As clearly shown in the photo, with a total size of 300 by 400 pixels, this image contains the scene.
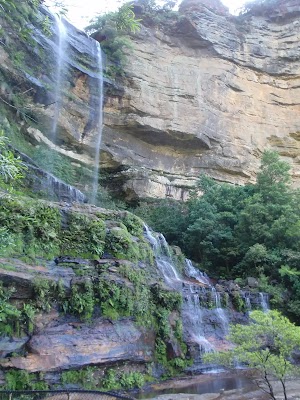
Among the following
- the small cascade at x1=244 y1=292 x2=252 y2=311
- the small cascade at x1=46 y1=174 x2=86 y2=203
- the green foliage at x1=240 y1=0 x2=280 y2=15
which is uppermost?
the green foliage at x1=240 y1=0 x2=280 y2=15

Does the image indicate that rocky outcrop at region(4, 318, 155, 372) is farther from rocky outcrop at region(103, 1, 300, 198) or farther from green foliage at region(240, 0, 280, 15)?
green foliage at region(240, 0, 280, 15)

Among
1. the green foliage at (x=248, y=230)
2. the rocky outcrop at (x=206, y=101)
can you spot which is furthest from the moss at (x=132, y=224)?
the rocky outcrop at (x=206, y=101)

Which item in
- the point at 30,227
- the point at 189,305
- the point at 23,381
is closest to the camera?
the point at 23,381

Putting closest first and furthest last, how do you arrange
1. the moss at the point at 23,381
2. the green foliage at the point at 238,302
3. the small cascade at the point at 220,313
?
the moss at the point at 23,381 → the small cascade at the point at 220,313 → the green foliage at the point at 238,302

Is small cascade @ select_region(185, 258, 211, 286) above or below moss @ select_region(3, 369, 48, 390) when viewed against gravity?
above

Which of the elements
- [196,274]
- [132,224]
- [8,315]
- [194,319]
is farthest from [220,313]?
[8,315]

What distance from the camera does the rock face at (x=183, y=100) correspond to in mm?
21156

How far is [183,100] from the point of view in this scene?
24.6 metres

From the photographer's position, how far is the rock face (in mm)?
21156

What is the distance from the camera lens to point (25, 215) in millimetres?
9141

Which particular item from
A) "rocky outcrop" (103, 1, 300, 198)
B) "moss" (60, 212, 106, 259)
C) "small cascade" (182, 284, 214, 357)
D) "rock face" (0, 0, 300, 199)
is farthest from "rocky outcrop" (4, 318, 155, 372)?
"rocky outcrop" (103, 1, 300, 198)

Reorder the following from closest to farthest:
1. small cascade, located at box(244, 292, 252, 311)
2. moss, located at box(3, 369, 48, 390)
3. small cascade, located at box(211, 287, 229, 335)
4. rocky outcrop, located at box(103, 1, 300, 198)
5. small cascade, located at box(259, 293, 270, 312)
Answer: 1. moss, located at box(3, 369, 48, 390)
2. small cascade, located at box(211, 287, 229, 335)
3. small cascade, located at box(244, 292, 252, 311)
4. small cascade, located at box(259, 293, 270, 312)
5. rocky outcrop, located at box(103, 1, 300, 198)

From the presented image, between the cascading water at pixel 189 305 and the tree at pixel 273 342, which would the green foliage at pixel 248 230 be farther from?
the tree at pixel 273 342

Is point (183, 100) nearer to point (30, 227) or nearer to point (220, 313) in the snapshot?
point (220, 313)
